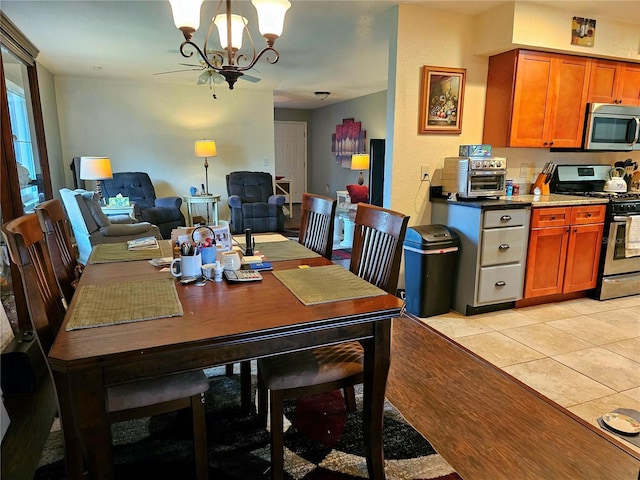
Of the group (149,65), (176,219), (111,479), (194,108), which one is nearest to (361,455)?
(111,479)

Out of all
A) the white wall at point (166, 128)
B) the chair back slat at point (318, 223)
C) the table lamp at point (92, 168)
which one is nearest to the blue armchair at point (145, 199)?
the white wall at point (166, 128)

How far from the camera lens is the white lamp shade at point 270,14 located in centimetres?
186

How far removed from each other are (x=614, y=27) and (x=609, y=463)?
11.5 ft

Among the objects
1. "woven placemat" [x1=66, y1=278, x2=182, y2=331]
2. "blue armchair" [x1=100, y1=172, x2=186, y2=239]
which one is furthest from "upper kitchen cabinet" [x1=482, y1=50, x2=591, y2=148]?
"blue armchair" [x1=100, y1=172, x2=186, y2=239]

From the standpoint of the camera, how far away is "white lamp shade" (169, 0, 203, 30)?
5.93 feet

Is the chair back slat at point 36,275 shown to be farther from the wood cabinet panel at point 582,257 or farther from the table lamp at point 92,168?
the table lamp at point 92,168

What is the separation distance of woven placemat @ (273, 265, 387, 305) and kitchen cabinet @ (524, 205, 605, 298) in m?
2.23

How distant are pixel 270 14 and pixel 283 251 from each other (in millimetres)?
1138

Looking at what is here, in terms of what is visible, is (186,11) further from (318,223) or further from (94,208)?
(94,208)

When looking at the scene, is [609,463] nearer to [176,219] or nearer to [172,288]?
[172,288]

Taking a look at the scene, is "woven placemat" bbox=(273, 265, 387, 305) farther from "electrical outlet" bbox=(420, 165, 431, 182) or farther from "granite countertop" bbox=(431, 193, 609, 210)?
"electrical outlet" bbox=(420, 165, 431, 182)

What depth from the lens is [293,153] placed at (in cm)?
986

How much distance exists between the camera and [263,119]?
697cm

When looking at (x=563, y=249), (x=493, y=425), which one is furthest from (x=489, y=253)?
(x=493, y=425)
